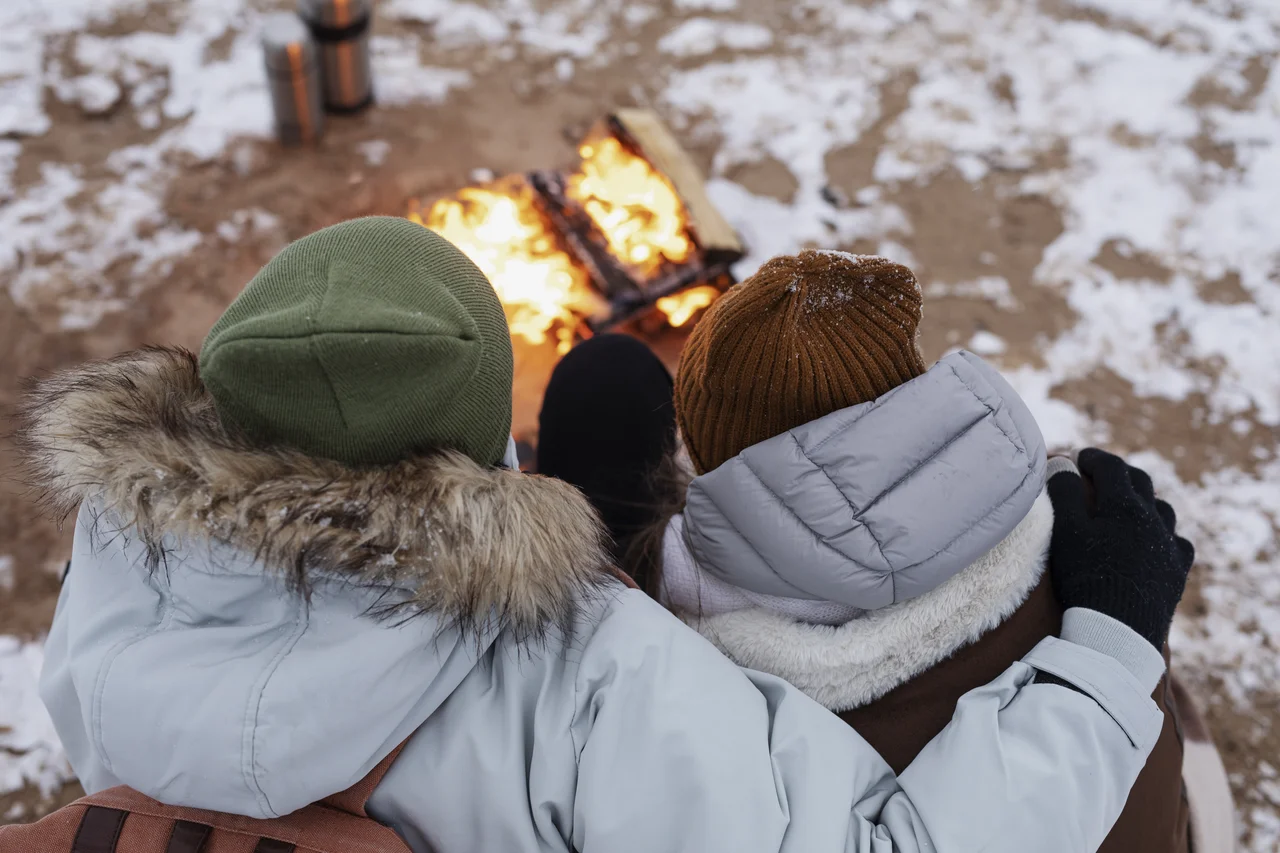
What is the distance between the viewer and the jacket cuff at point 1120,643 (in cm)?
122

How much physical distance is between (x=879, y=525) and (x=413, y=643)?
21.8 inches

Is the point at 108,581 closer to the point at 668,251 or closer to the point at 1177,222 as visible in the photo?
the point at 668,251

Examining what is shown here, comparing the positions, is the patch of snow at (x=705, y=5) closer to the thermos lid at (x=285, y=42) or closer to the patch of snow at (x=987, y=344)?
the thermos lid at (x=285, y=42)

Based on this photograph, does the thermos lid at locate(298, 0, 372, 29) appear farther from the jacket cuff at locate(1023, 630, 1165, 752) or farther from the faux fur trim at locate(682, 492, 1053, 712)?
the jacket cuff at locate(1023, 630, 1165, 752)

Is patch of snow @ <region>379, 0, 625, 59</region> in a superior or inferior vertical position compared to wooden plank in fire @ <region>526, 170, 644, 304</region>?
superior

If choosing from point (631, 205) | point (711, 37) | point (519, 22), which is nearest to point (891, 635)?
point (631, 205)

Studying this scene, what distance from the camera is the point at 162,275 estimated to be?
257cm

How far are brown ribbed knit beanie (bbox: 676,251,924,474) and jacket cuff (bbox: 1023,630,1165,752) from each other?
414 millimetres

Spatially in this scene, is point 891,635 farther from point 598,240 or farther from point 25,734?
point 25,734

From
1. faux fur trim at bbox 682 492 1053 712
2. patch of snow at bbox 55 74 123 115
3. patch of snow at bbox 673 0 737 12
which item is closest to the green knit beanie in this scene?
faux fur trim at bbox 682 492 1053 712

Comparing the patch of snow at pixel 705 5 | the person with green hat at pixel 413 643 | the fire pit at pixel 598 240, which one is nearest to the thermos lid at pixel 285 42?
the fire pit at pixel 598 240

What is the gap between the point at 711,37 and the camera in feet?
10.6

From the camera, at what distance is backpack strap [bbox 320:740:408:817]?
1039mm

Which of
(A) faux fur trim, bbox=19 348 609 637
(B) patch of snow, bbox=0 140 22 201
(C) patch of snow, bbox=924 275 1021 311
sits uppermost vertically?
(A) faux fur trim, bbox=19 348 609 637
